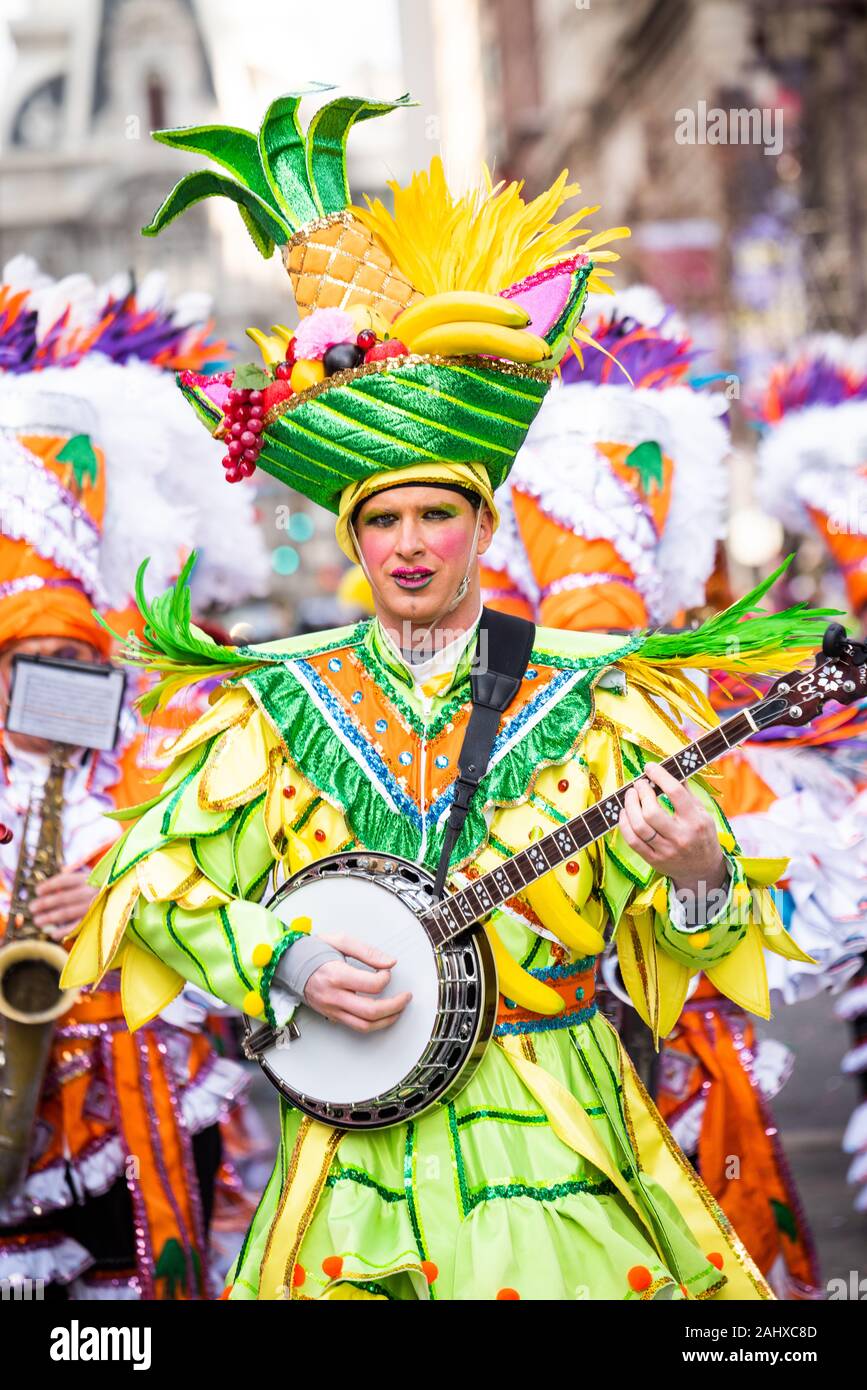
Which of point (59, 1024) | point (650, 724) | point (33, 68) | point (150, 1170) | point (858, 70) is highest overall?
point (33, 68)

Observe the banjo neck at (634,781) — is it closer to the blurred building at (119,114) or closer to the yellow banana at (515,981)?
the yellow banana at (515,981)

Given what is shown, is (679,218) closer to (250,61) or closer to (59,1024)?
(59,1024)

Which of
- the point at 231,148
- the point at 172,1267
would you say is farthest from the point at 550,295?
the point at 172,1267

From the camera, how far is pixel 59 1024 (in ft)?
14.6

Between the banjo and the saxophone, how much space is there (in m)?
1.41

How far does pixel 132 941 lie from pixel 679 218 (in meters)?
26.4

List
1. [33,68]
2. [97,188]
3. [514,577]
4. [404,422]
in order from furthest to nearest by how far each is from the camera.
Result: [33,68] < [97,188] < [514,577] < [404,422]

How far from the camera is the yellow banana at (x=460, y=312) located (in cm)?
282

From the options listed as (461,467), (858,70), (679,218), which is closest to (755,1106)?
(461,467)

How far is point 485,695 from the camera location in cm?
301

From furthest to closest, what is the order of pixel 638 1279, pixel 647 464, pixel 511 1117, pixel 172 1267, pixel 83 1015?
1. pixel 647 464
2. pixel 83 1015
3. pixel 172 1267
4. pixel 511 1117
5. pixel 638 1279

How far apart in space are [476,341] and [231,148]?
0.61m

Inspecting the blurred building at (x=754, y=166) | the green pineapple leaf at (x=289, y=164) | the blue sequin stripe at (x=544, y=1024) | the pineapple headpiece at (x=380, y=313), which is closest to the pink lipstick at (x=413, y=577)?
the pineapple headpiece at (x=380, y=313)

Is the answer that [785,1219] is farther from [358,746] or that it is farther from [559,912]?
[358,746]
